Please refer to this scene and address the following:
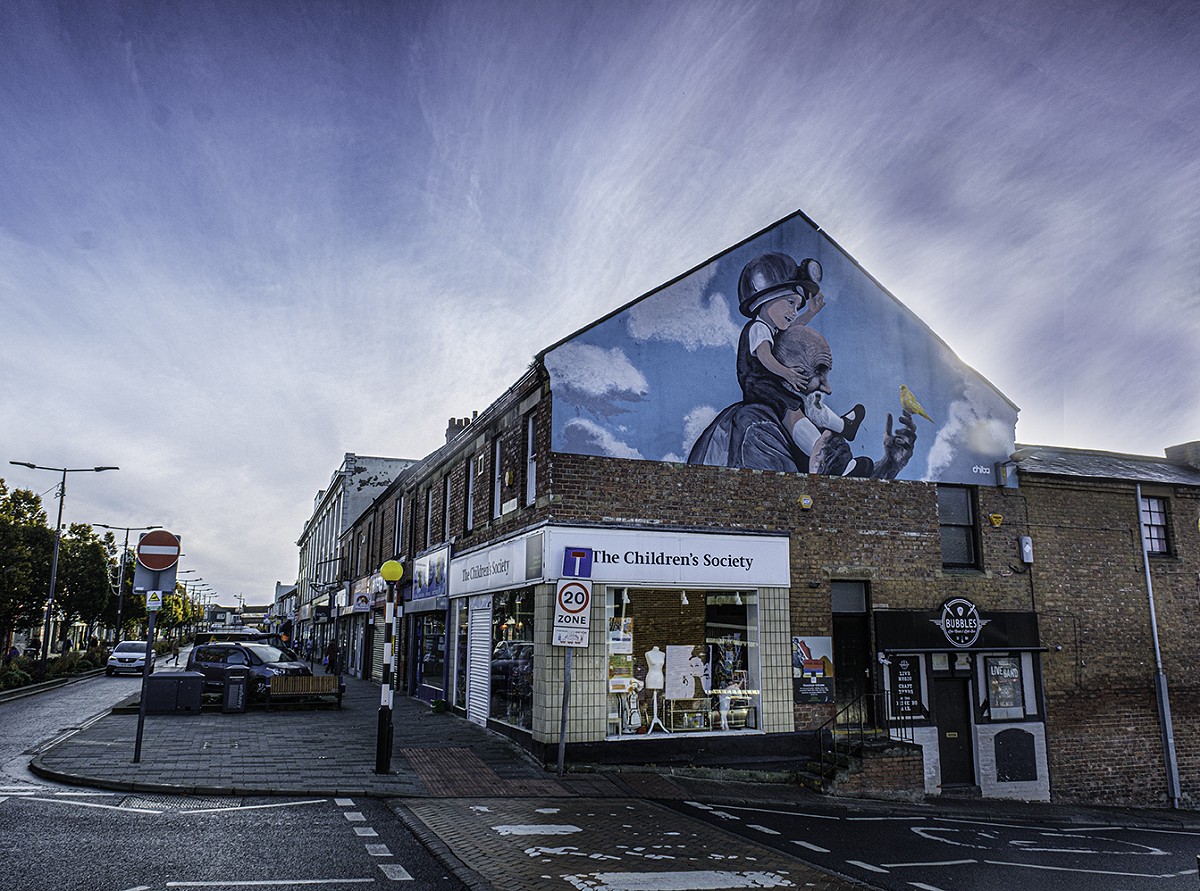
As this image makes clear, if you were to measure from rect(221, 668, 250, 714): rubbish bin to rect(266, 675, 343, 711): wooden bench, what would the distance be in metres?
0.91

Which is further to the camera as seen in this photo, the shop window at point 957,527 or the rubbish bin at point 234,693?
the rubbish bin at point 234,693

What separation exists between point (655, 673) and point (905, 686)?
5.14 metres

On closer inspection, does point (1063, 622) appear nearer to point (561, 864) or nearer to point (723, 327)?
point (723, 327)

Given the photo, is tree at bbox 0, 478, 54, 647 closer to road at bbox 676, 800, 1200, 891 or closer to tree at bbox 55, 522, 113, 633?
tree at bbox 55, 522, 113, 633

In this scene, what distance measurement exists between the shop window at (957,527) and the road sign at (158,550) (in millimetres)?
14044

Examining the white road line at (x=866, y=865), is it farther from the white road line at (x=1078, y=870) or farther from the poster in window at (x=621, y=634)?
the poster in window at (x=621, y=634)

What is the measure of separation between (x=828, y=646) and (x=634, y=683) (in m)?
3.82

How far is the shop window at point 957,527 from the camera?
17.9m

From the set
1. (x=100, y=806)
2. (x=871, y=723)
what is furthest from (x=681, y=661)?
(x=100, y=806)

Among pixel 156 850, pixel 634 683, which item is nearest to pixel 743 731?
pixel 634 683

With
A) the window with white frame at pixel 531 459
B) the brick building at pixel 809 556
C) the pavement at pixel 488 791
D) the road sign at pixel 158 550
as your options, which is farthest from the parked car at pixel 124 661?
the window with white frame at pixel 531 459

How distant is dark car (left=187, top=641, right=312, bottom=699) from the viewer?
926 inches

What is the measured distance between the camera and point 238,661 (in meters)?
24.2

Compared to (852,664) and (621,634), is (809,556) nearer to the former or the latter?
(852,664)
